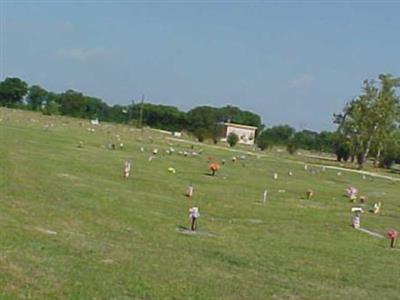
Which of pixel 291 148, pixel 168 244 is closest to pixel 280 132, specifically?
pixel 291 148

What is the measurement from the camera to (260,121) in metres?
182

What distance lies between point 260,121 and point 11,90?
61.5m

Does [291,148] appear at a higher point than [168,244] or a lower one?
higher

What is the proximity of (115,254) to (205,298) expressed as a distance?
9.94 ft

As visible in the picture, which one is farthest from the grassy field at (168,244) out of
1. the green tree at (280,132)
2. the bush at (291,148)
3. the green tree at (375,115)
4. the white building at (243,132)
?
the green tree at (280,132)

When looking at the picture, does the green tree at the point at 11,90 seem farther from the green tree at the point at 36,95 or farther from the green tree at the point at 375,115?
the green tree at the point at 375,115

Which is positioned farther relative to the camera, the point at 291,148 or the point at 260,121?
the point at 260,121

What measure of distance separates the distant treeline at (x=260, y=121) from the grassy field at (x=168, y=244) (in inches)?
2226

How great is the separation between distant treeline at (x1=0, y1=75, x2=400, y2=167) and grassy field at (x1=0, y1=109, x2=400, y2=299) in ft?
186

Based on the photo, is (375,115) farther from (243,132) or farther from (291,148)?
(243,132)

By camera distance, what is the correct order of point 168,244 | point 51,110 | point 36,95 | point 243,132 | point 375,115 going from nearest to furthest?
point 168,244 → point 375,115 → point 51,110 → point 243,132 → point 36,95

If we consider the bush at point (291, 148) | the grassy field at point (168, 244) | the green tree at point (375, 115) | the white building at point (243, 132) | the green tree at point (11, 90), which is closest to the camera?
the grassy field at point (168, 244)

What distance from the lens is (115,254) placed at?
505 inches

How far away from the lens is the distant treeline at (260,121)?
8631 centimetres
